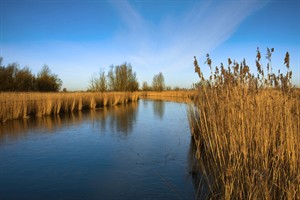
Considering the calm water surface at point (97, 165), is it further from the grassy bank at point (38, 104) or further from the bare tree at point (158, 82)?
the bare tree at point (158, 82)

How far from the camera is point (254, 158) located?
90.0 inches

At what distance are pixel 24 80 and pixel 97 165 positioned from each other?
797 inches

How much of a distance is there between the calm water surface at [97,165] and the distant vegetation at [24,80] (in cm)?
1509

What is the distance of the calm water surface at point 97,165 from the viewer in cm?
296

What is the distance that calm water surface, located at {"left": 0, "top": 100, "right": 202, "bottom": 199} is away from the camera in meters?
2.96

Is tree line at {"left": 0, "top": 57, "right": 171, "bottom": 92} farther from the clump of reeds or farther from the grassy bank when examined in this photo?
the clump of reeds

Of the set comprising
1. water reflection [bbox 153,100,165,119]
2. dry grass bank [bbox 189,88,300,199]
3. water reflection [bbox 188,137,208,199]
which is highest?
dry grass bank [bbox 189,88,300,199]

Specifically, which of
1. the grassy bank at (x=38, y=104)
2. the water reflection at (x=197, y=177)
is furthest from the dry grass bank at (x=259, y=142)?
the grassy bank at (x=38, y=104)

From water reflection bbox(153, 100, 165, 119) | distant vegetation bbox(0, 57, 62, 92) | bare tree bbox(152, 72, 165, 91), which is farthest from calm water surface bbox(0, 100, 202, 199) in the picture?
bare tree bbox(152, 72, 165, 91)

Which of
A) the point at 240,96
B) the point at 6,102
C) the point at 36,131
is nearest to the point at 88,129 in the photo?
the point at 36,131

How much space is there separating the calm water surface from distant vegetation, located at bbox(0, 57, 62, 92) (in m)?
15.1

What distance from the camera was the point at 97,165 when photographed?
A: 12.9ft

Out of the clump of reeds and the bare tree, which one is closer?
the clump of reeds

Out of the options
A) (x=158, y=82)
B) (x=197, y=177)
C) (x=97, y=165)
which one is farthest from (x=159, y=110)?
(x=158, y=82)
